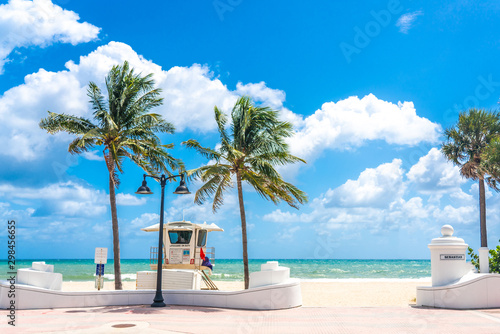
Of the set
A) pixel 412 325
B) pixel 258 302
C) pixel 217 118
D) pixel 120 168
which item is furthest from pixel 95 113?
pixel 412 325

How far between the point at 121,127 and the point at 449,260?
13247mm

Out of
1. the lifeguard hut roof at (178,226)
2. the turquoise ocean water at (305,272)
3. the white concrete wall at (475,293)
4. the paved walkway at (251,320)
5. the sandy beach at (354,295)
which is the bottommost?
the turquoise ocean water at (305,272)

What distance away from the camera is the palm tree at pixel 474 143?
26.7 m

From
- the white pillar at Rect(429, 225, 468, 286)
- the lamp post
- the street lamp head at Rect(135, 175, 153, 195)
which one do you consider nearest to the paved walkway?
the lamp post

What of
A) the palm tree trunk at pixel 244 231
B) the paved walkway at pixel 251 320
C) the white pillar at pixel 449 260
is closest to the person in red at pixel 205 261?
the palm tree trunk at pixel 244 231

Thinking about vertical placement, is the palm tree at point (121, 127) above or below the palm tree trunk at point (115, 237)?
above

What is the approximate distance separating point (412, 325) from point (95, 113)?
13763mm

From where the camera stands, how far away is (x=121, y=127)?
17844 millimetres

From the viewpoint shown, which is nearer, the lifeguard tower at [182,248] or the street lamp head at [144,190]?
the street lamp head at [144,190]

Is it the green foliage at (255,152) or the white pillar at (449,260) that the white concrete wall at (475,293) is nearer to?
the white pillar at (449,260)

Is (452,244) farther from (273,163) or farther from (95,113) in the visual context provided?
(95,113)

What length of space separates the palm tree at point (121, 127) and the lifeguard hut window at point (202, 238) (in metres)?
3.07

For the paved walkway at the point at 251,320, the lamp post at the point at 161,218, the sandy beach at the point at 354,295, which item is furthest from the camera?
the sandy beach at the point at 354,295

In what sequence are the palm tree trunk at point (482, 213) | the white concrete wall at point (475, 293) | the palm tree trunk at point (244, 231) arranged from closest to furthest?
1. the white concrete wall at point (475, 293)
2. the palm tree trunk at point (244, 231)
3. the palm tree trunk at point (482, 213)
